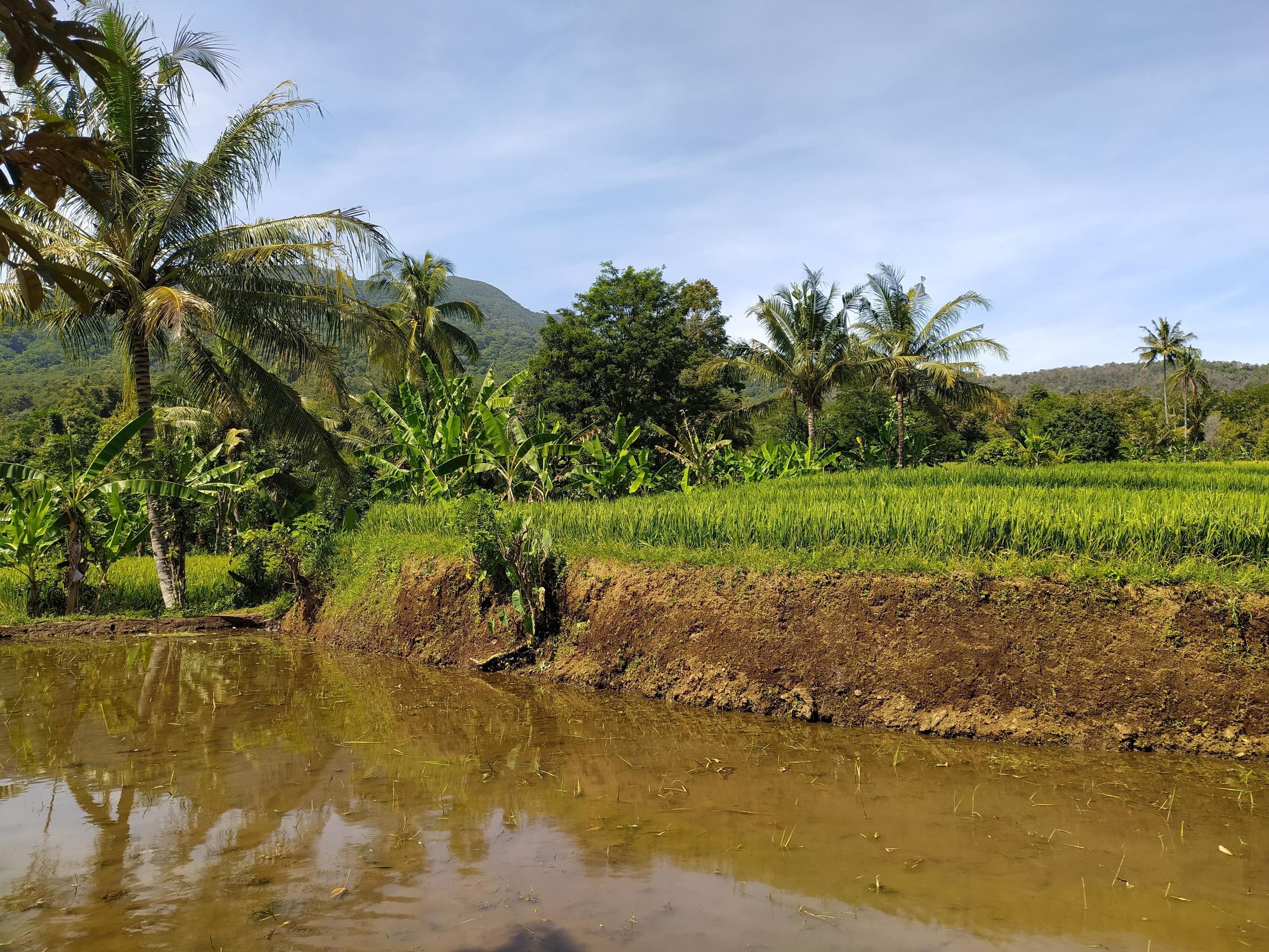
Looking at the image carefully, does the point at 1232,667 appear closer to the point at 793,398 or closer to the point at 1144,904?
the point at 1144,904

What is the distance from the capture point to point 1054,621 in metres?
5.73

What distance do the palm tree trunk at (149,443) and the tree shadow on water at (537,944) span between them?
35.0 feet

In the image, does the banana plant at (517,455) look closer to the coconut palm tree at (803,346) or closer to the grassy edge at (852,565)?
the grassy edge at (852,565)

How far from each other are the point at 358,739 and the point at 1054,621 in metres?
5.03

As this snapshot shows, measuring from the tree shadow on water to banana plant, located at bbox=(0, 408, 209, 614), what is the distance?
382 inches

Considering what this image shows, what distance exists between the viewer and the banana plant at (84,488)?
1063cm

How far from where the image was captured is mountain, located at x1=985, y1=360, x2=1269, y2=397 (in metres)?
80.2

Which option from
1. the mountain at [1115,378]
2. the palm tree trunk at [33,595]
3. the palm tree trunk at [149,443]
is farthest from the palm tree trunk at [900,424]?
the mountain at [1115,378]

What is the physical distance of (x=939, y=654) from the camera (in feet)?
19.6

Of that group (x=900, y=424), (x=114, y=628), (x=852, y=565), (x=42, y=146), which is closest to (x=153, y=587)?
(x=114, y=628)

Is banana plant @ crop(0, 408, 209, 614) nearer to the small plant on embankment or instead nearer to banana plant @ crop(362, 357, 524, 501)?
banana plant @ crop(362, 357, 524, 501)

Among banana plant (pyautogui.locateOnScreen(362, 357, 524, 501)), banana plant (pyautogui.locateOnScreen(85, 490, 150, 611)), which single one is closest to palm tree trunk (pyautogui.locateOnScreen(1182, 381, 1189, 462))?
banana plant (pyautogui.locateOnScreen(362, 357, 524, 501))

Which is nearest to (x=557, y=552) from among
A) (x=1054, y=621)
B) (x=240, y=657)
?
(x=240, y=657)

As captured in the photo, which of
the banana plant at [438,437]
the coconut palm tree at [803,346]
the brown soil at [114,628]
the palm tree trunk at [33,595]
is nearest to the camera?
the brown soil at [114,628]
